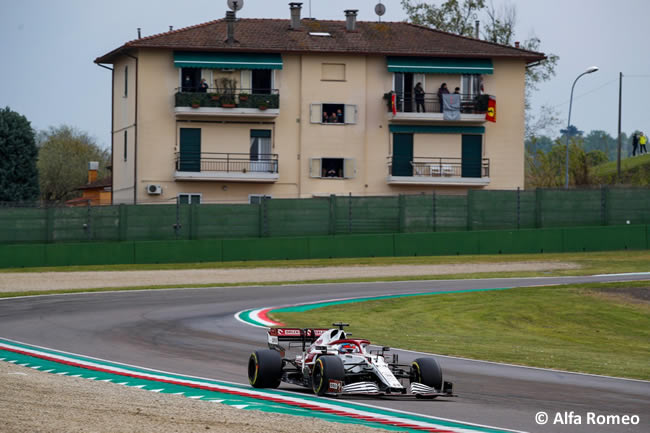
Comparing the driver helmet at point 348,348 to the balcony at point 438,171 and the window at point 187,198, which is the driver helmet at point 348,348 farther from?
the balcony at point 438,171

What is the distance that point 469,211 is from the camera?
48.8 meters

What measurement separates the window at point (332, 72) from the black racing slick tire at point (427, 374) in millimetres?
43269

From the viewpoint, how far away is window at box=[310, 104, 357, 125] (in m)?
55.1

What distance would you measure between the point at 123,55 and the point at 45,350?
131 feet

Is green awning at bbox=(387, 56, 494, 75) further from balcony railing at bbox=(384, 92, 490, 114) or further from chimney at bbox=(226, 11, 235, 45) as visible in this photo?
chimney at bbox=(226, 11, 235, 45)

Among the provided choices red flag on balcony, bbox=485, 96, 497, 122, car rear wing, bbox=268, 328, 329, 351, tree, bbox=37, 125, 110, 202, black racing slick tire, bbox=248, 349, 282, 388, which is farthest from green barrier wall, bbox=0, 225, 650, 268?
tree, bbox=37, 125, 110, 202

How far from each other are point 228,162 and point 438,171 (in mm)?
12220

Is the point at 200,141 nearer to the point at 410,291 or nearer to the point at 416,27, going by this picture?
the point at 416,27

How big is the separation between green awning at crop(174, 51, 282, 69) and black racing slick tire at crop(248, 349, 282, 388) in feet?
136

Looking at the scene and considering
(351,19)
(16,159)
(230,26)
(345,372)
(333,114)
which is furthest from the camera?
(16,159)

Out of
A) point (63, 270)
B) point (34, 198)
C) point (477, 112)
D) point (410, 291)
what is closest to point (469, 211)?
point (477, 112)

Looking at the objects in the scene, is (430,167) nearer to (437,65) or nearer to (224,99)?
(437,65)

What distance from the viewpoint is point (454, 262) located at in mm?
45188

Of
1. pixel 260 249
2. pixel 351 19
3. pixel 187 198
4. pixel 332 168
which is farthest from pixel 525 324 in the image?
pixel 351 19
